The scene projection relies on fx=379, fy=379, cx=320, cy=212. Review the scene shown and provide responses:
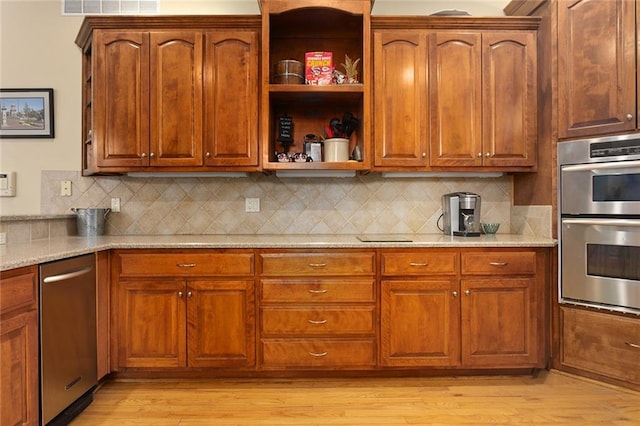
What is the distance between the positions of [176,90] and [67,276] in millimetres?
1392

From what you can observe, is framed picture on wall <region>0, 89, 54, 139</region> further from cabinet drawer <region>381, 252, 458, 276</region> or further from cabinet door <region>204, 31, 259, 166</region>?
cabinet drawer <region>381, 252, 458, 276</region>

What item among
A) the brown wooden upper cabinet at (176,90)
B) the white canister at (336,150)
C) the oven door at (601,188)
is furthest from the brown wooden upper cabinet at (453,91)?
the brown wooden upper cabinet at (176,90)

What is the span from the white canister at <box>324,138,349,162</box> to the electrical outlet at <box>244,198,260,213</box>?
665mm

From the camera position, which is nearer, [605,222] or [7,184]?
[605,222]

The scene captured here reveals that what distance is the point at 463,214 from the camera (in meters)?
2.73

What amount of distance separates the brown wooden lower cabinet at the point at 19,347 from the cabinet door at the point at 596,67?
309cm

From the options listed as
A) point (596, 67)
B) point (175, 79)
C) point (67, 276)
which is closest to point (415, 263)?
point (596, 67)

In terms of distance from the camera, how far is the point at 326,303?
235cm

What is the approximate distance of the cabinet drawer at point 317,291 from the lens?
2.34m

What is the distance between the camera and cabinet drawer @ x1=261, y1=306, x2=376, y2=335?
2.34 m

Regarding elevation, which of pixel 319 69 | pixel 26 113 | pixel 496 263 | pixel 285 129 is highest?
pixel 319 69

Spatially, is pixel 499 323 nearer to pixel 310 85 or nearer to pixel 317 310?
pixel 317 310

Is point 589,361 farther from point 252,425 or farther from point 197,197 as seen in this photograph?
point 197,197

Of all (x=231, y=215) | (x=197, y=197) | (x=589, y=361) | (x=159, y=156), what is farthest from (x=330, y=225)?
(x=589, y=361)
